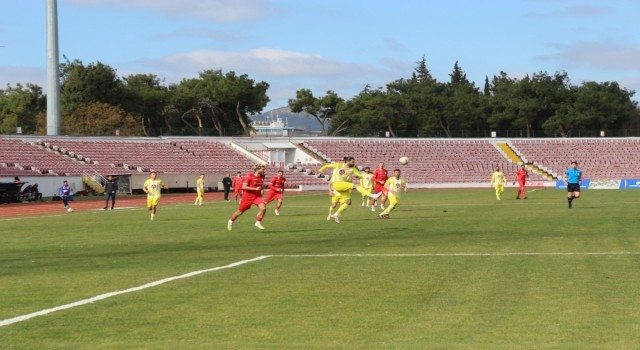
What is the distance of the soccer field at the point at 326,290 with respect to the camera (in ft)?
29.9

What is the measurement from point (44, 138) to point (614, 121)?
79.1m

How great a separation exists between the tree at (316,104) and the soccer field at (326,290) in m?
107

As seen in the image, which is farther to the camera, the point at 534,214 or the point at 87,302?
the point at 534,214

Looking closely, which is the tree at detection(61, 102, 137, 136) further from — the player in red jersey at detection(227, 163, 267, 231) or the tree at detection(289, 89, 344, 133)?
the player in red jersey at detection(227, 163, 267, 231)

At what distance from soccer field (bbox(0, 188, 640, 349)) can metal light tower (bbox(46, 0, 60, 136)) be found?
50.8 meters

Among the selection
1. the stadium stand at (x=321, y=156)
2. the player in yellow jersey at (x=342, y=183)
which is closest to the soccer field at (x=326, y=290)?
the player in yellow jersey at (x=342, y=183)

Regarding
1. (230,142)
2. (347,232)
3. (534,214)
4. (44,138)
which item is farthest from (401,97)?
(347,232)

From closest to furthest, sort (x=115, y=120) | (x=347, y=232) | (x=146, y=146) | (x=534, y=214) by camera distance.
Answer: (x=347, y=232)
(x=534, y=214)
(x=146, y=146)
(x=115, y=120)

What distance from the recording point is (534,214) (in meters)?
34.0

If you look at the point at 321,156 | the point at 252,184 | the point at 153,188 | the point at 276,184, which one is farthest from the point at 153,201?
the point at 321,156

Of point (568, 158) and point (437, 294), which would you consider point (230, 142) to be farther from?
point (437, 294)

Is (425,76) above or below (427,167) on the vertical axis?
above

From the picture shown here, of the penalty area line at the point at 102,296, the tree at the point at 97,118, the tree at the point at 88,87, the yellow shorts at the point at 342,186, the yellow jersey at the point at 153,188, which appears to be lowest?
the penalty area line at the point at 102,296

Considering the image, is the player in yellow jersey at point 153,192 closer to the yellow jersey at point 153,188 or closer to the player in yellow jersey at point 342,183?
the yellow jersey at point 153,188
